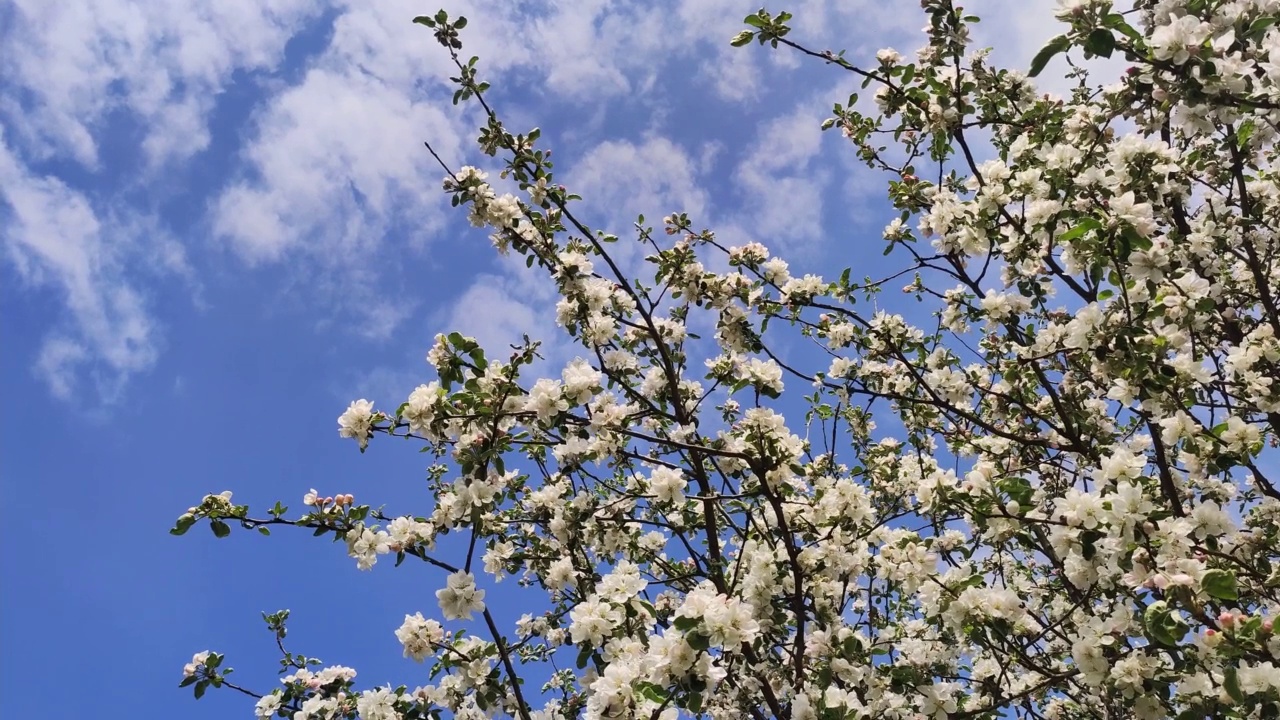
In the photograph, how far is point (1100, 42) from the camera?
8.80 feet

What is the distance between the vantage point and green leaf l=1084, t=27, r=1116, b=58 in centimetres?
267

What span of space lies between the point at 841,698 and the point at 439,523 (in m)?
2.10

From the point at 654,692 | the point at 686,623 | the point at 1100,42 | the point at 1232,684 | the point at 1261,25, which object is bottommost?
the point at 1232,684

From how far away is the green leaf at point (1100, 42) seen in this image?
2668 mm

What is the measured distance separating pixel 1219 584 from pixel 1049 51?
196 centimetres

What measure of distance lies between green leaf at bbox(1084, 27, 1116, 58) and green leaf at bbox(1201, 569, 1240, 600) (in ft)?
6.16

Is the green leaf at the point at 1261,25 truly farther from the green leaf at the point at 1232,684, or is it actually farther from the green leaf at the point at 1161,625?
the green leaf at the point at 1232,684

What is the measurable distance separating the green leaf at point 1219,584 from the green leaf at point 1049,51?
185cm

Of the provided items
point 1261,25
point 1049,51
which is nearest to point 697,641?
point 1049,51

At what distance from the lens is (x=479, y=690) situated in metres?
3.98

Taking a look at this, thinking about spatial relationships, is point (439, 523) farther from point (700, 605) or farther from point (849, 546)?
point (849, 546)

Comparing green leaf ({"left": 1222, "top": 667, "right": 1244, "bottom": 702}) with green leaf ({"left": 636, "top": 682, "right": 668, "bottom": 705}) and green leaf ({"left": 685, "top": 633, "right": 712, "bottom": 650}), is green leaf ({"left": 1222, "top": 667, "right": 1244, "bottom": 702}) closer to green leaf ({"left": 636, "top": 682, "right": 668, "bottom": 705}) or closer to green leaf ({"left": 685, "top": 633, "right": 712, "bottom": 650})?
green leaf ({"left": 685, "top": 633, "right": 712, "bottom": 650})

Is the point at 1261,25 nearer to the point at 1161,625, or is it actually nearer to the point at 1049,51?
the point at 1049,51

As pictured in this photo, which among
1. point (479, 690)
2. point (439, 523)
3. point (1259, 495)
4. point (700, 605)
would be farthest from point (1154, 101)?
point (479, 690)
